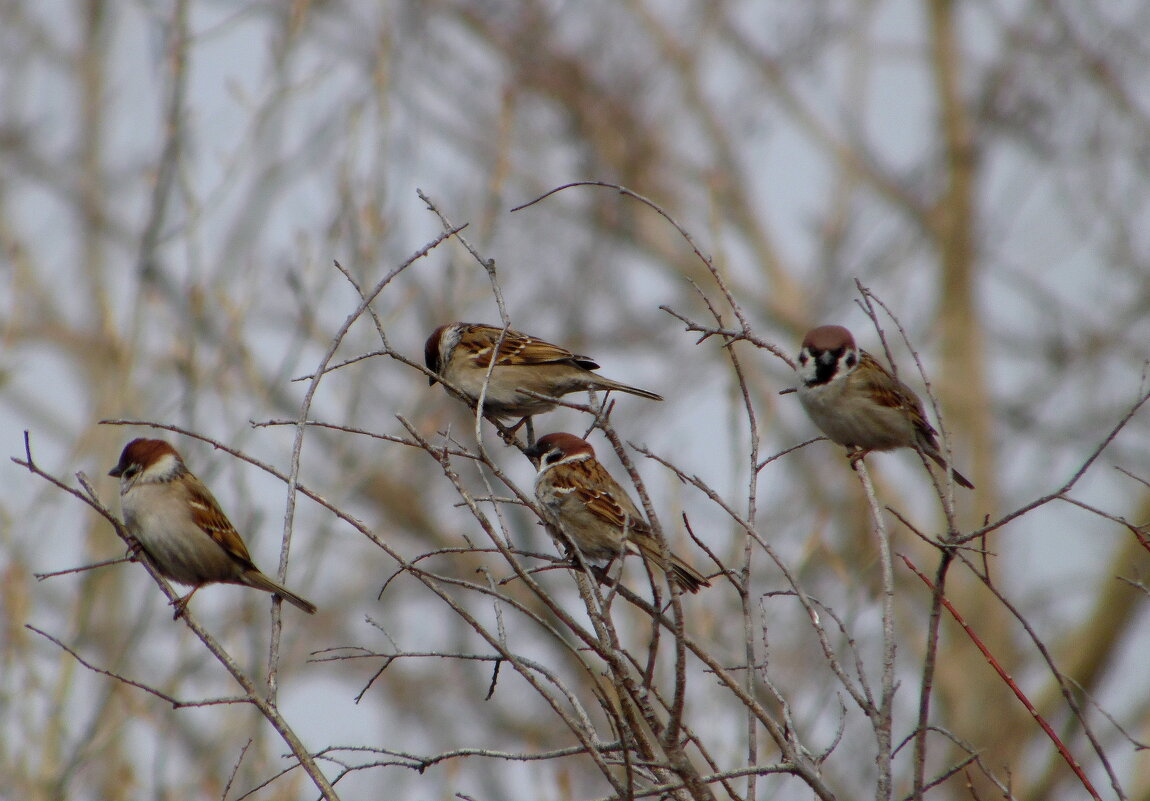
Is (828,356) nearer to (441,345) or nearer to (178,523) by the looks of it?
(441,345)

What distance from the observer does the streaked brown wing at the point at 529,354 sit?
5.32 metres

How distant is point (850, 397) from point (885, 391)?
0.16 meters

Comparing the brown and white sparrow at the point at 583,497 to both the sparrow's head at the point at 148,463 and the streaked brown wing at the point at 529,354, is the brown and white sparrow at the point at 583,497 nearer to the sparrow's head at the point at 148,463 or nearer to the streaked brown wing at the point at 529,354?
the streaked brown wing at the point at 529,354

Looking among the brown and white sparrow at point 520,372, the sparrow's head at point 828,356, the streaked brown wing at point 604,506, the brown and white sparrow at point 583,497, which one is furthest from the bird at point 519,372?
the sparrow's head at point 828,356

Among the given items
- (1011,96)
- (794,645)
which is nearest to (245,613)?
(794,645)

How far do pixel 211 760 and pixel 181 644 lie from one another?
0.60m

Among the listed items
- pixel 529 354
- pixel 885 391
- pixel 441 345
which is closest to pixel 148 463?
pixel 441 345

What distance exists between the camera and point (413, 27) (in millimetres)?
11438

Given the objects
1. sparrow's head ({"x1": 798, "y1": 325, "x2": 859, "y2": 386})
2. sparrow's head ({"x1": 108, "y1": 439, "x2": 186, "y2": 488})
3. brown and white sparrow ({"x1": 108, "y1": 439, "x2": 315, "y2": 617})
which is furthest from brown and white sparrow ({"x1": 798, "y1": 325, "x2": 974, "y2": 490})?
sparrow's head ({"x1": 108, "y1": 439, "x2": 186, "y2": 488})

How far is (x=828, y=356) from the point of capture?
15.5 feet

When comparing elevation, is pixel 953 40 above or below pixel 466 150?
above

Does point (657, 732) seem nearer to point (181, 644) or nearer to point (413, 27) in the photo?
point (181, 644)

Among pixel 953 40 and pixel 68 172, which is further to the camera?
pixel 953 40

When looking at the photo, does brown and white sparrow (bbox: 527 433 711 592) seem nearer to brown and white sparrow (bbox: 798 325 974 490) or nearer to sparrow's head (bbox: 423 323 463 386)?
brown and white sparrow (bbox: 798 325 974 490)
